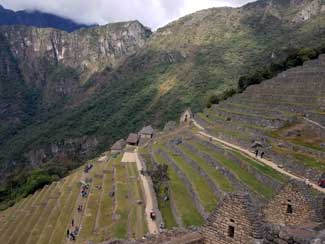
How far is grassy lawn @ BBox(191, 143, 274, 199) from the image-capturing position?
21.1m

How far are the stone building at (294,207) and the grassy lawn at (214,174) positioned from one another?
502 inches

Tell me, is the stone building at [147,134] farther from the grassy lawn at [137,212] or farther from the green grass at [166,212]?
the green grass at [166,212]

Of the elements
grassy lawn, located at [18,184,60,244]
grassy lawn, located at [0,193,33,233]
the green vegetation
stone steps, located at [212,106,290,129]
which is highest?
the green vegetation

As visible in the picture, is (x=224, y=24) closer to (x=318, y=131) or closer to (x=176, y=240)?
(x=318, y=131)

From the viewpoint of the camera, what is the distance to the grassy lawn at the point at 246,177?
2107cm

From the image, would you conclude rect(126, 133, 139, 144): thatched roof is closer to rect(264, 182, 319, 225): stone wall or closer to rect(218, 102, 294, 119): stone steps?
rect(218, 102, 294, 119): stone steps

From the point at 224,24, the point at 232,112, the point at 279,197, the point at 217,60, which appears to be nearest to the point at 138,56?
the point at 224,24

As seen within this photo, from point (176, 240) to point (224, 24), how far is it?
168 meters

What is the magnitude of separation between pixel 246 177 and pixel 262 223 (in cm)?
1730

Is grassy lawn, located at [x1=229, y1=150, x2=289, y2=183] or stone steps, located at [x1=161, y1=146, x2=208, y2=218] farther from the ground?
grassy lawn, located at [x1=229, y1=150, x2=289, y2=183]

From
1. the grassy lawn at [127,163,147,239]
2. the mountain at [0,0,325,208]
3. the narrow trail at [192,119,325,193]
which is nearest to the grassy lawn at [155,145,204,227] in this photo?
the grassy lawn at [127,163,147,239]

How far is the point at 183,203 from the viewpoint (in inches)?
945

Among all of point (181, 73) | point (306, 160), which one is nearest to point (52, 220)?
point (306, 160)

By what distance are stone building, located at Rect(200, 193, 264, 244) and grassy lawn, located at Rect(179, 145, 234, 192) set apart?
47.5 ft
